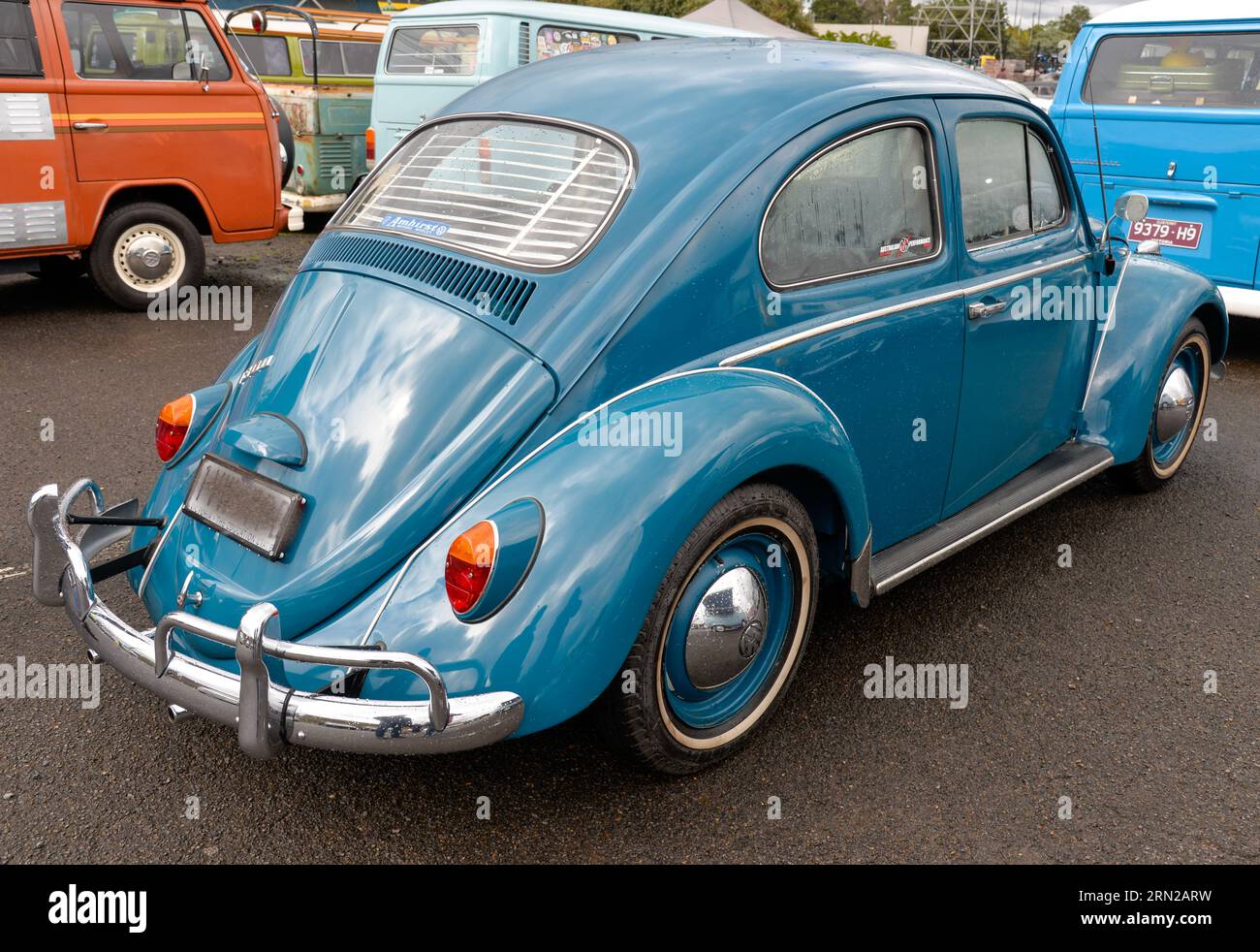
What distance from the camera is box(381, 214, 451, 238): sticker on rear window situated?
3.05m

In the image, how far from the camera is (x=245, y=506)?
8.81 ft

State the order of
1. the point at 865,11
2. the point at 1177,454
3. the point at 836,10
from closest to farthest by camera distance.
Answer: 1. the point at 1177,454
2. the point at 836,10
3. the point at 865,11

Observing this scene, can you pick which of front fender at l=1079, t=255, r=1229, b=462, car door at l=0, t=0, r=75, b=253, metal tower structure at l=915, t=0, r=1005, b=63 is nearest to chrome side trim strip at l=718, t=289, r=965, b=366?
front fender at l=1079, t=255, r=1229, b=462

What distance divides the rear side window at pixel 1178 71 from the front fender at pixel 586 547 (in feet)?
18.6

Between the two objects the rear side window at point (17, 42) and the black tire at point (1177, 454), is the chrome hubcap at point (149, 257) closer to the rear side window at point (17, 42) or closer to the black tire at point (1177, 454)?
the rear side window at point (17, 42)

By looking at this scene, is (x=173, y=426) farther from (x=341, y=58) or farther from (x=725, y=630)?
(x=341, y=58)

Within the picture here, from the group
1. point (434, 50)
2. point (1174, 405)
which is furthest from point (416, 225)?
point (434, 50)

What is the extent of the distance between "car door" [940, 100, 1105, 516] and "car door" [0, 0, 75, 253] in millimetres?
5951

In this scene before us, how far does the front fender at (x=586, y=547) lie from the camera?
2.34m

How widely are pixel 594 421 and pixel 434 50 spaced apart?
756cm

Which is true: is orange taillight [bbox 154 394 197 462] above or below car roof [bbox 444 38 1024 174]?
below

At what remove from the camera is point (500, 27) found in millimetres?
8602

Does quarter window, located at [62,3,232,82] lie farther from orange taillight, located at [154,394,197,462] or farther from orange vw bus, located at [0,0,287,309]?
orange taillight, located at [154,394,197,462]

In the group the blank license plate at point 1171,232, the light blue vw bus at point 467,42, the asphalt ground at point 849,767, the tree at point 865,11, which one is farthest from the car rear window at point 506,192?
the tree at point 865,11
